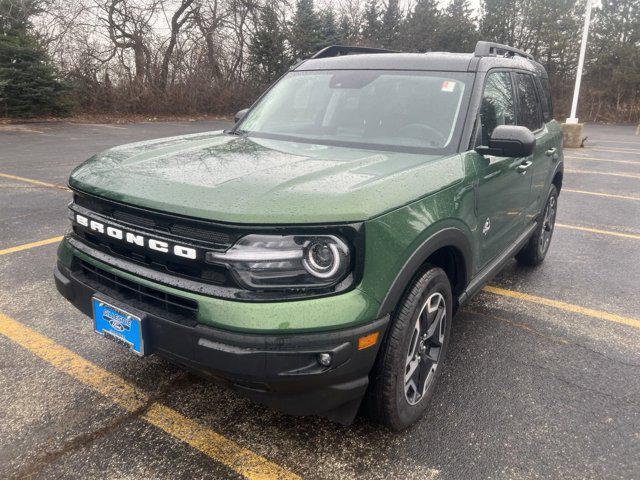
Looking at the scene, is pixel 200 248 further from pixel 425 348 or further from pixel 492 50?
pixel 492 50

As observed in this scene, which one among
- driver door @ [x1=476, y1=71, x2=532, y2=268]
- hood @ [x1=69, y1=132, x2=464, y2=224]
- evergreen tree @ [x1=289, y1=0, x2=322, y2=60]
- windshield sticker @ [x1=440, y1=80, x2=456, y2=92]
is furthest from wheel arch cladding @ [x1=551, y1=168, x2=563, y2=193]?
evergreen tree @ [x1=289, y1=0, x2=322, y2=60]

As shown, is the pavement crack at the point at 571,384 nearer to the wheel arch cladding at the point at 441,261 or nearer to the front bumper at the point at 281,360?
the wheel arch cladding at the point at 441,261

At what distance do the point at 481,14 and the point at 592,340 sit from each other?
42341 millimetres

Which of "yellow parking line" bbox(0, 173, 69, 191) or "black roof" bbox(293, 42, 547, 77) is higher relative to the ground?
"black roof" bbox(293, 42, 547, 77)

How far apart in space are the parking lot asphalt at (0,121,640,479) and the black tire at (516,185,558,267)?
0.45 meters

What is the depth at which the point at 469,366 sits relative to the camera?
3.10 metres

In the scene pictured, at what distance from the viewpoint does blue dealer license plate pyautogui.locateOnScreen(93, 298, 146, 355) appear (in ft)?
→ 6.95

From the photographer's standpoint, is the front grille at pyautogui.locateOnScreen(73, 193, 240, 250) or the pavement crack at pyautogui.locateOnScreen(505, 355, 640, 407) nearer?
the front grille at pyautogui.locateOnScreen(73, 193, 240, 250)

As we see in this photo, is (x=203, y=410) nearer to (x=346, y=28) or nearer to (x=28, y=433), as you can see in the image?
(x=28, y=433)

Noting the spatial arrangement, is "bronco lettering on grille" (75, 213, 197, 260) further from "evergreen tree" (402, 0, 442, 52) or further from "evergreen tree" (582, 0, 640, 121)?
"evergreen tree" (402, 0, 442, 52)

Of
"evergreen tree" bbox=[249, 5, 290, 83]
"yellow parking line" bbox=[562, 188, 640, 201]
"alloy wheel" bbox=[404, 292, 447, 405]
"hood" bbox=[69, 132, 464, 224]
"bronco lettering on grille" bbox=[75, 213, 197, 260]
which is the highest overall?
"evergreen tree" bbox=[249, 5, 290, 83]

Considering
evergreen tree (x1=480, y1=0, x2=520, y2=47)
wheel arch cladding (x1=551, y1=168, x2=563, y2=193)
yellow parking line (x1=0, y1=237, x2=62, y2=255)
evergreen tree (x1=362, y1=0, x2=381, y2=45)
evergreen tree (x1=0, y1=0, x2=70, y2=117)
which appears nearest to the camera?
yellow parking line (x1=0, y1=237, x2=62, y2=255)

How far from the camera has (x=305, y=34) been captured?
29.5 m

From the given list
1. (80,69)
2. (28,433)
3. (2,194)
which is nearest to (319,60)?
(28,433)
